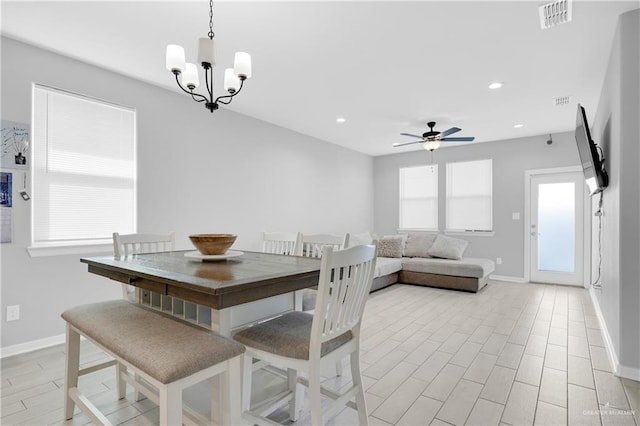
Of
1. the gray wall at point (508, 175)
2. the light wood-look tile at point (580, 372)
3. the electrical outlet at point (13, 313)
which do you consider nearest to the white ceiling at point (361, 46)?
the gray wall at point (508, 175)

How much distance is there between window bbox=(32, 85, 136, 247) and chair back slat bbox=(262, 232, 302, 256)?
5.12 feet

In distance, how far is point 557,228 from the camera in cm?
548

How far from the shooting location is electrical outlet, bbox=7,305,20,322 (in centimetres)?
262

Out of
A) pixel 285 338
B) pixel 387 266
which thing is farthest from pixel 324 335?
pixel 387 266

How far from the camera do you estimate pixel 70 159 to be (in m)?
2.98

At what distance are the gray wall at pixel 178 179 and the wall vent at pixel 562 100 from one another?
11.8 ft

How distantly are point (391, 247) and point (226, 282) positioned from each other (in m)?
5.03

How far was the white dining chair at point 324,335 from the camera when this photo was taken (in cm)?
131

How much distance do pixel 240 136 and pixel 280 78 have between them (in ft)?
4.47

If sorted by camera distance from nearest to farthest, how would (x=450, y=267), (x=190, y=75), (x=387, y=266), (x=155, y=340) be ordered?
(x=155, y=340) → (x=190, y=75) → (x=450, y=267) → (x=387, y=266)

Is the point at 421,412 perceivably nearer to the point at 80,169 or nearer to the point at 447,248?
the point at 80,169

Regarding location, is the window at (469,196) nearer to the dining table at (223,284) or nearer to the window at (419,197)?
the window at (419,197)

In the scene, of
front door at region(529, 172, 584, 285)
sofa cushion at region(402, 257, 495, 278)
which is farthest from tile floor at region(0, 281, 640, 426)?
front door at region(529, 172, 584, 285)

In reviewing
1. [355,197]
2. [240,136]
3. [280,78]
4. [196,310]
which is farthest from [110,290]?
[355,197]
